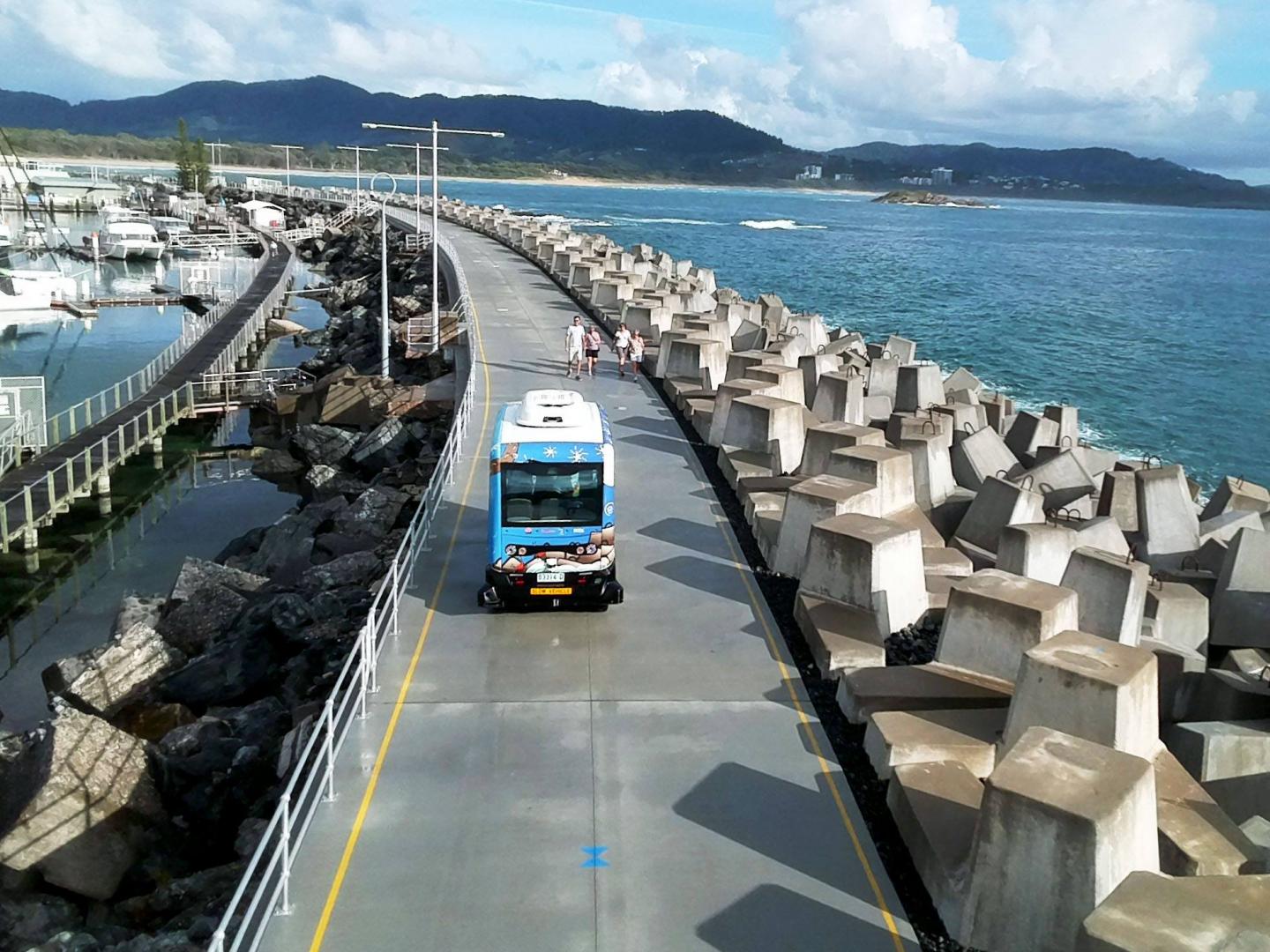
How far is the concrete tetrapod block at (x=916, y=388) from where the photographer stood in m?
29.4

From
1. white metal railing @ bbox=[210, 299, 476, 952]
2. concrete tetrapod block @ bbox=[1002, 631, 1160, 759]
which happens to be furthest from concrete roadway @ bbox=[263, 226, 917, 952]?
concrete tetrapod block @ bbox=[1002, 631, 1160, 759]

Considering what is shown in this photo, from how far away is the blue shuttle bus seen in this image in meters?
14.9

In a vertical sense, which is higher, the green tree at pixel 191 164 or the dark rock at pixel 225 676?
the green tree at pixel 191 164

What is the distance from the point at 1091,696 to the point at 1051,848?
2508mm

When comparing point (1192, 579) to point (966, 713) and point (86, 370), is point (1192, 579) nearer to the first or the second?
point (966, 713)

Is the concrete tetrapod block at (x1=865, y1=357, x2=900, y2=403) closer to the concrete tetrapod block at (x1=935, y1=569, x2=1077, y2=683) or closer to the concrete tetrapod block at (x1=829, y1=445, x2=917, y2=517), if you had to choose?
the concrete tetrapod block at (x1=829, y1=445, x2=917, y2=517)

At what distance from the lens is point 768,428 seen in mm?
22219

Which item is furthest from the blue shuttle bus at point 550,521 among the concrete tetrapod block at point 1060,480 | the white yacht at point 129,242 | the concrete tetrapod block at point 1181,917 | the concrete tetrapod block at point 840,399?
the white yacht at point 129,242

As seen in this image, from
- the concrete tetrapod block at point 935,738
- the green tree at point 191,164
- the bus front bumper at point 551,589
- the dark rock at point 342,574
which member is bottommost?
the dark rock at point 342,574

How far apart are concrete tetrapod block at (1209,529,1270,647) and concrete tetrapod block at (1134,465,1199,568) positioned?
8.74ft

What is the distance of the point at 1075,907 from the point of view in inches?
342

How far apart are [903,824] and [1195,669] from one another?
6.77 metres

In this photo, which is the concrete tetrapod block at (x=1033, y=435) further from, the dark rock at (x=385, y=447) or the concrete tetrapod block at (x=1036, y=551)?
the dark rock at (x=385, y=447)

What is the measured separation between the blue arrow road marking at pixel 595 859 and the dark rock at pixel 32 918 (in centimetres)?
544
